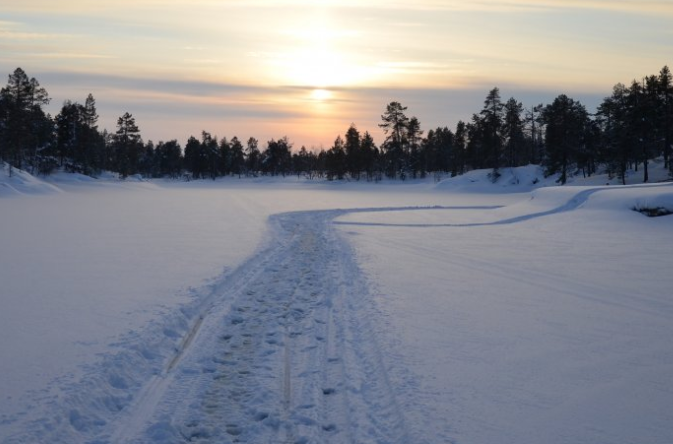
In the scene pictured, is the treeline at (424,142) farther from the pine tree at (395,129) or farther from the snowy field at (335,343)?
the snowy field at (335,343)

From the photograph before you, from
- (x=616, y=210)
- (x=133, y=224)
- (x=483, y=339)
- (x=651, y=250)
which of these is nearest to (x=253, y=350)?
(x=483, y=339)

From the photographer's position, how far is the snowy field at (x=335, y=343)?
16.4 feet

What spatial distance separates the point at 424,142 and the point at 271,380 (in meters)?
102

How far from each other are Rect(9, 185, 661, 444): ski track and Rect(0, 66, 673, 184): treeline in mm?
50761

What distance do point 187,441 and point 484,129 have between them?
250 feet

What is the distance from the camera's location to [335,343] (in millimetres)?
7406

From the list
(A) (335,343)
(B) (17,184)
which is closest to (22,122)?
(B) (17,184)

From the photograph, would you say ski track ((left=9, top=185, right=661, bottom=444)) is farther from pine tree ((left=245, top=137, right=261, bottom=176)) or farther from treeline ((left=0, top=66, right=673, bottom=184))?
pine tree ((left=245, top=137, right=261, bottom=176))

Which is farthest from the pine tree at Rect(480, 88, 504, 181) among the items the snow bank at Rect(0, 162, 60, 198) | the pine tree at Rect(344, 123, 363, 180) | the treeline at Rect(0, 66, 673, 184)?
the snow bank at Rect(0, 162, 60, 198)

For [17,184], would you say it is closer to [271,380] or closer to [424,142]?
[271,380]

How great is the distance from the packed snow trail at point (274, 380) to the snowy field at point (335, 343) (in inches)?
1.1

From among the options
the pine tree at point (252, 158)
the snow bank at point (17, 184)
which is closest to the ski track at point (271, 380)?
the snow bank at point (17, 184)

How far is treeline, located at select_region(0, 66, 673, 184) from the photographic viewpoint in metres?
54.1

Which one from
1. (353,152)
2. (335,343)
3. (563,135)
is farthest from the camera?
(353,152)
